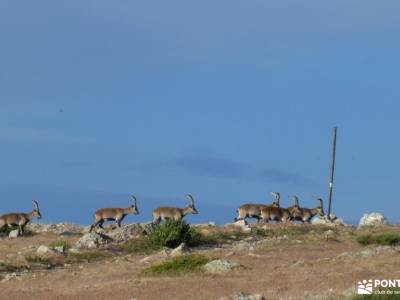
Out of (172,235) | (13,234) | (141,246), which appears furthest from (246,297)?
(13,234)

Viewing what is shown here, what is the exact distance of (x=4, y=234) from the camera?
132 feet

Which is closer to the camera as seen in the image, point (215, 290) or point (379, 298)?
point (379, 298)

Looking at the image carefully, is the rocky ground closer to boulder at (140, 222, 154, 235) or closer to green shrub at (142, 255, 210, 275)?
boulder at (140, 222, 154, 235)

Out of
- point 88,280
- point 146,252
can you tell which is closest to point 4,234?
point 146,252

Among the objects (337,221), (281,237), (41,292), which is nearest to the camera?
(41,292)

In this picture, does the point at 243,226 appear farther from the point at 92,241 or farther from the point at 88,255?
the point at 88,255

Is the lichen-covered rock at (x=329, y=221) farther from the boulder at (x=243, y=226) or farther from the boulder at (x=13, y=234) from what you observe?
the boulder at (x=13, y=234)

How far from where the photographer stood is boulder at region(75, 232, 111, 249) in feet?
105

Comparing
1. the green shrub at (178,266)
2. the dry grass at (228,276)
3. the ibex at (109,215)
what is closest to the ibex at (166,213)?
the ibex at (109,215)

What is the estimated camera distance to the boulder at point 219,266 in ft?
77.0

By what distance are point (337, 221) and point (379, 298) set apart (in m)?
28.5

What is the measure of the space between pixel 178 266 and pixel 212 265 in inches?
38.2

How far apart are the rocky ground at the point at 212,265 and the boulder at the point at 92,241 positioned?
1.6 inches

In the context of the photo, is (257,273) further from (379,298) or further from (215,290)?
(379,298)
